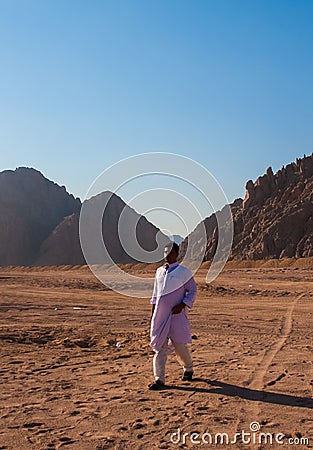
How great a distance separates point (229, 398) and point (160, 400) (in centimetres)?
83

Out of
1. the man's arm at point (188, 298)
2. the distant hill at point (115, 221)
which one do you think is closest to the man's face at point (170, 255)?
the man's arm at point (188, 298)

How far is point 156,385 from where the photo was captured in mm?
6906

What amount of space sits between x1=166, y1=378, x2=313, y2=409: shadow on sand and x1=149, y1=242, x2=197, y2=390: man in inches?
13.5

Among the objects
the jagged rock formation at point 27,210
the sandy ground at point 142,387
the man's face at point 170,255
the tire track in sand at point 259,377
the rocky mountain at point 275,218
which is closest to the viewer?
the sandy ground at point 142,387

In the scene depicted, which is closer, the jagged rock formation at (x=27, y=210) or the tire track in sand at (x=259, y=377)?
the tire track in sand at (x=259, y=377)

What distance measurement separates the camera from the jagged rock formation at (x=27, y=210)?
112062 millimetres

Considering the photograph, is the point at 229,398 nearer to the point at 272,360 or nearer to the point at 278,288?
the point at 272,360

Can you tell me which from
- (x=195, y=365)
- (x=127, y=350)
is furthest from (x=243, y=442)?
(x=127, y=350)

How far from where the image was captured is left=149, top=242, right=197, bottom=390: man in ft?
23.2

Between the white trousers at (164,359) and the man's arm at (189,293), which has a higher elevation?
the man's arm at (189,293)

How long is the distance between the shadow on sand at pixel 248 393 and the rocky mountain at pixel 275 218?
64.4 m

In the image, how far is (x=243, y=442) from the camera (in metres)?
4.99

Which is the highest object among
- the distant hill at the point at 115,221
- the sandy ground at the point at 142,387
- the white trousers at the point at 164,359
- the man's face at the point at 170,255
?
the distant hill at the point at 115,221

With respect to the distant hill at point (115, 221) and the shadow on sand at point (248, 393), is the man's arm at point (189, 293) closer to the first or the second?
the shadow on sand at point (248, 393)
